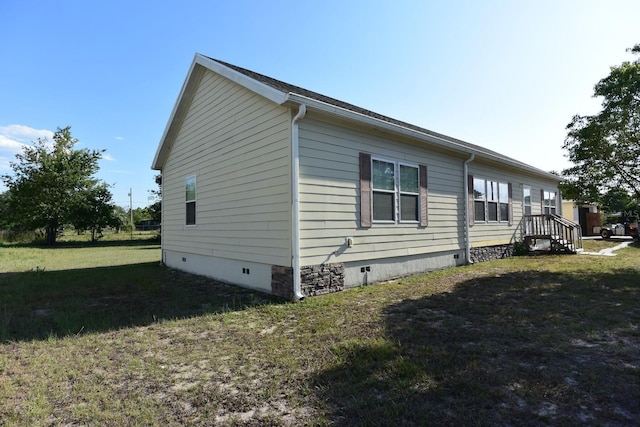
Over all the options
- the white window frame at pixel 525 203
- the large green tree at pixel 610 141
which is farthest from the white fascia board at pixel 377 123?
the white window frame at pixel 525 203

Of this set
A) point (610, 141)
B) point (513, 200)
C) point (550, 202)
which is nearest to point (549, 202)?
point (550, 202)

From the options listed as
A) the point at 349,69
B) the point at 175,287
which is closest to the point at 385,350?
the point at 175,287

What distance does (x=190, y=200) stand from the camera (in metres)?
9.37

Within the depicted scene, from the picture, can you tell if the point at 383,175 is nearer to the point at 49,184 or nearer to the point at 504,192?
the point at 504,192

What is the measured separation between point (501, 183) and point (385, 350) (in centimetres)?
996

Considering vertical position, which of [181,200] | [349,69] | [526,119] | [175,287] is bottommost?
[175,287]

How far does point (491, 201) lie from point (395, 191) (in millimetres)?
5107

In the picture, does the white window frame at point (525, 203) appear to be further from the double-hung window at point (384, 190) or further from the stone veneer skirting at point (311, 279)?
the stone veneer skirting at point (311, 279)

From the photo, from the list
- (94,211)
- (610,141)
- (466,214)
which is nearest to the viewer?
(610,141)

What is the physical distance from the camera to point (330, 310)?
199 inches

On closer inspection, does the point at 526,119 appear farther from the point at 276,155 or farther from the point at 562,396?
the point at 562,396

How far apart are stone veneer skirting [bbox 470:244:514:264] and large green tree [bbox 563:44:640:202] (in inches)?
104

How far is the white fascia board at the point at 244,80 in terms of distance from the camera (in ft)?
18.6

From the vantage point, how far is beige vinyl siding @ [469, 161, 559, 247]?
10.2 metres
